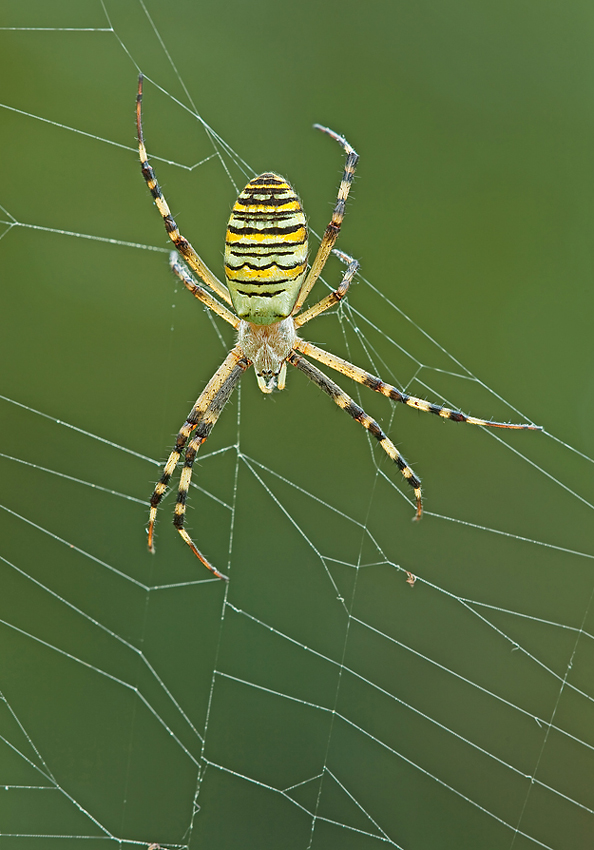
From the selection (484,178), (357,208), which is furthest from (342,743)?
(484,178)

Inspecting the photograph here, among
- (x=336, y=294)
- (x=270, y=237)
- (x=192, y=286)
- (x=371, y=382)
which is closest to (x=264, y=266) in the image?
(x=270, y=237)

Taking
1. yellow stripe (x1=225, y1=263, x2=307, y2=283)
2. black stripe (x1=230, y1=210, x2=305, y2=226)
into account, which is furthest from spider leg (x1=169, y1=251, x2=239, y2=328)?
black stripe (x1=230, y1=210, x2=305, y2=226)

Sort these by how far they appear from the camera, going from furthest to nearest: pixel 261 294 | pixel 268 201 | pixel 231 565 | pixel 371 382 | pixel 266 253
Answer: pixel 231 565 < pixel 371 382 < pixel 261 294 < pixel 266 253 < pixel 268 201

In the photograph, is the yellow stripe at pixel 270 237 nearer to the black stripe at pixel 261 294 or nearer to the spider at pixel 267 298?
the spider at pixel 267 298

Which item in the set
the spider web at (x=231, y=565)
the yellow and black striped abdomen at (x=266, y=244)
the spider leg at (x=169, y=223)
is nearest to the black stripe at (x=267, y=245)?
the yellow and black striped abdomen at (x=266, y=244)

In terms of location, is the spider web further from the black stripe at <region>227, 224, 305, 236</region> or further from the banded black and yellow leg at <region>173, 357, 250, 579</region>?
the black stripe at <region>227, 224, 305, 236</region>

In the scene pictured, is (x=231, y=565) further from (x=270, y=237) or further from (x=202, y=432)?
(x=270, y=237)

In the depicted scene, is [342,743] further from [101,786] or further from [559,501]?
[559,501]
